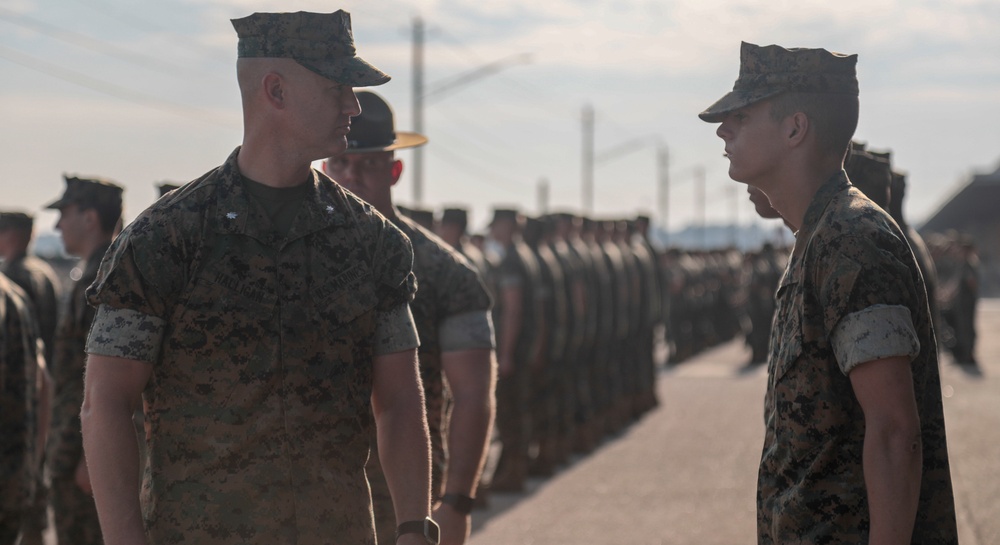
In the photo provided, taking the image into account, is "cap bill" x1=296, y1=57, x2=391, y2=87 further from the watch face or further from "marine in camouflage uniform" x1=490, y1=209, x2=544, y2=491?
"marine in camouflage uniform" x1=490, y1=209, x2=544, y2=491

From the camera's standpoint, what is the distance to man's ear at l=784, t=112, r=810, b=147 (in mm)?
3594

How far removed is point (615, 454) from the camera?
1341cm

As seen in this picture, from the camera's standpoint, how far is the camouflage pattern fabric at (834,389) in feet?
10.7

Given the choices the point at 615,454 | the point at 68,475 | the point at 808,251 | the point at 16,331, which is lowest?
the point at 615,454

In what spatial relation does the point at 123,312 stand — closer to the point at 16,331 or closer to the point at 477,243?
the point at 16,331

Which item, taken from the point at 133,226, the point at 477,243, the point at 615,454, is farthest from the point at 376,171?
the point at 477,243

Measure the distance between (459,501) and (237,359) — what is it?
1516 millimetres

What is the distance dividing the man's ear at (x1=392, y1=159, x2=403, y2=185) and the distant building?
58636 millimetres

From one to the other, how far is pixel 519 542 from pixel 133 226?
19.6ft

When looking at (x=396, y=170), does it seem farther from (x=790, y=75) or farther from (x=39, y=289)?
(x=39, y=289)

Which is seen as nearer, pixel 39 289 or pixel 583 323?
A: pixel 39 289

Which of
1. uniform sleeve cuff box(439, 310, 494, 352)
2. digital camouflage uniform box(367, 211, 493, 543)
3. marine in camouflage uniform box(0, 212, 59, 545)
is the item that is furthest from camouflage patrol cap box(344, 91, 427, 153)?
marine in camouflage uniform box(0, 212, 59, 545)

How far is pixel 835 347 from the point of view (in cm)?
329

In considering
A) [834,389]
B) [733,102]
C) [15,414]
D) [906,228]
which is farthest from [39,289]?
[834,389]
